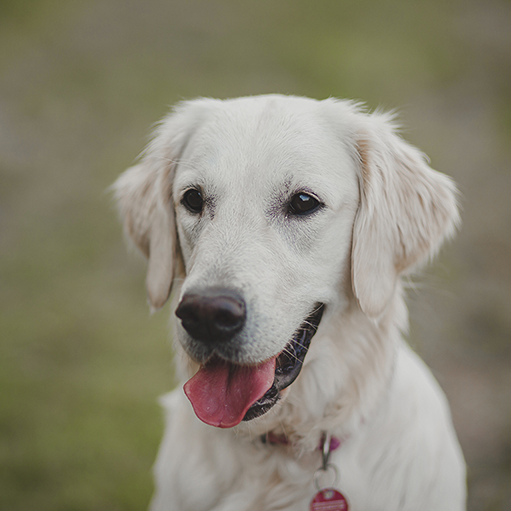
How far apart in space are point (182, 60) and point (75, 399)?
27.2 feet

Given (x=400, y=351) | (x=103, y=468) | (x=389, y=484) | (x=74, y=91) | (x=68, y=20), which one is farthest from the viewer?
(x=68, y=20)

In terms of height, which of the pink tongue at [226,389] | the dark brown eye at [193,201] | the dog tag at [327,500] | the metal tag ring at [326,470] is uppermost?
the dark brown eye at [193,201]

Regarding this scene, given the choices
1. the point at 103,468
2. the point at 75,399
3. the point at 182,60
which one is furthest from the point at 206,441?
the point at 182,60

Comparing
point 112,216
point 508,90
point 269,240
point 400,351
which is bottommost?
point 112,216

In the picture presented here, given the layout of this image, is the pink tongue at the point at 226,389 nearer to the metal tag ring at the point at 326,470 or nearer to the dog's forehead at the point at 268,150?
the metal tag ring at the point at 326,470

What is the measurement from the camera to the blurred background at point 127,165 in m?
4.06

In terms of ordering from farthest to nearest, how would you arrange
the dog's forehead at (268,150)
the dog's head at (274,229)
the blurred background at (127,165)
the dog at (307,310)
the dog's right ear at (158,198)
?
1. the blurred background at (127,165)
2. the dog's right ear at (158,198)
3. the dog's forehead at (268,150)
4. the dog at (307,310)
5. the dog's head at (274,229)

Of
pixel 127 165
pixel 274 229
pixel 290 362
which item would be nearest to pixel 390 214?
pixel 274 229

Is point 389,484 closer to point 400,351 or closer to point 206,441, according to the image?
point 400,351

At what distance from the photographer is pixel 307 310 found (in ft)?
6.56

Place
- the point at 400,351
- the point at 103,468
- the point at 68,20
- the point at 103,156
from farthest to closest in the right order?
the point at 68,20, the point at 103,156, the point at 103,468, the point at 400,351

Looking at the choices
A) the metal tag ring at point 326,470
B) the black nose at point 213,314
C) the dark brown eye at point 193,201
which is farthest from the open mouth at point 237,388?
the dark brown eye at point 193,201

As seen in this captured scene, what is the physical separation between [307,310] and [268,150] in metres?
0.71

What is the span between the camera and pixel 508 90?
9.68m
